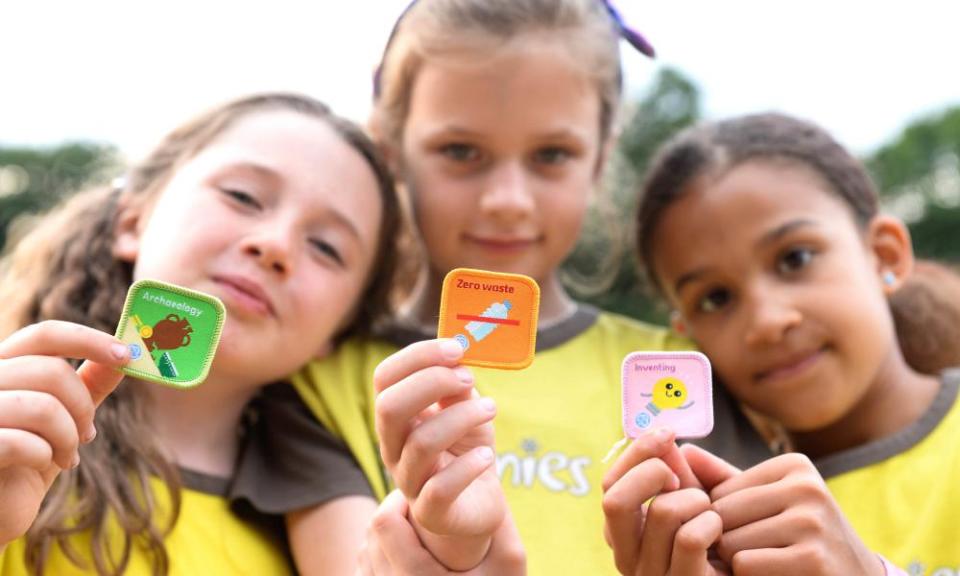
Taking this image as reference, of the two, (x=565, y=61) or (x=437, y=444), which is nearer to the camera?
(x=437, y=444)

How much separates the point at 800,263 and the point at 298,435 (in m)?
1.35

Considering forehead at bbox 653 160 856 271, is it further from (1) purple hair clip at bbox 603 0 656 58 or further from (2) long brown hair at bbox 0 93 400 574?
(2) long brown hair at bbox 0 93 400 574

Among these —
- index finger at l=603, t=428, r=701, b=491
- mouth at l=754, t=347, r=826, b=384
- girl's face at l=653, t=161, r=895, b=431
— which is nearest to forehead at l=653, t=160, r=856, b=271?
girl's face at l=653, t=161, r=895, b=431

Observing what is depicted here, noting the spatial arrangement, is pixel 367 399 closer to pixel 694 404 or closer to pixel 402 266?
pixel 402 266

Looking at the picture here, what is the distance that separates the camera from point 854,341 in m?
2.19

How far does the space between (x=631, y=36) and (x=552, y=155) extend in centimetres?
67

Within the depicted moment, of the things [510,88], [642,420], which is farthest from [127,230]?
[642,420]

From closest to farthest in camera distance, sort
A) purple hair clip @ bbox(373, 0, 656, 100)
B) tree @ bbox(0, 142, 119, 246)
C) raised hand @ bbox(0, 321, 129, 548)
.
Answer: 1. raised hand @ bbox(0, 321, 129, 548)
2. purple hair clip @ bbox(373, 0, 656, 100)
3. tree @ bbox(0, 142, 119, 246)

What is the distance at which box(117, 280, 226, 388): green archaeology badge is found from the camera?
1381 millimetres

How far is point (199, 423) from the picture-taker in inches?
82.7

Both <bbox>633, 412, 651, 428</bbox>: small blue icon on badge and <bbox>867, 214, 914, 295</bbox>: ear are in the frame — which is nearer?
<bbox>633, 412, 651, 428</bbox>: small blue icon on badge

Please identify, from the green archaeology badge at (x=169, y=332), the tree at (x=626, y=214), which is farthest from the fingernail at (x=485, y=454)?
the tree at (x=626, y=214)

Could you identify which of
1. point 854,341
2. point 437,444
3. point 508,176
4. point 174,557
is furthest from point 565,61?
point 174,557

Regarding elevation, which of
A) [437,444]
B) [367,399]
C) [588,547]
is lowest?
[588,547]
